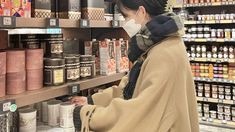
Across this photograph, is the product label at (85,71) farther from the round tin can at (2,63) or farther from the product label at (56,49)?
the round tin can at (2,63)

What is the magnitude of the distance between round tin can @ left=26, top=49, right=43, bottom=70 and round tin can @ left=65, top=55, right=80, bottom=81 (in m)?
0.21

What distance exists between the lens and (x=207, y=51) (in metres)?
5.30

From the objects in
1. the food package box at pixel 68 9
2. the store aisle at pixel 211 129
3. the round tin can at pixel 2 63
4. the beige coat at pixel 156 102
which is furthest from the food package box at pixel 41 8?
the store aisle at pixel 211 129

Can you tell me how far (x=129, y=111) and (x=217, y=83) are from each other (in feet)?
15.1

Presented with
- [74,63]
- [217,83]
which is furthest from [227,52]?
[74,63]

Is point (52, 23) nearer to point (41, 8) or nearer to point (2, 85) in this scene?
point (41, 8)

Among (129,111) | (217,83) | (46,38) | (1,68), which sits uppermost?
(46,38)

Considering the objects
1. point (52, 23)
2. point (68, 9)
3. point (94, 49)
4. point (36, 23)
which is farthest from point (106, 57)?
point (36, 23)

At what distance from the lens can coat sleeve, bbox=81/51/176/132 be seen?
4.22ft

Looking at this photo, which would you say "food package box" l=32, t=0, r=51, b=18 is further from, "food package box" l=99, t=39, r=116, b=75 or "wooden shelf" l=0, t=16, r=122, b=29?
"food package box" l=99, t=39, r=116, b=75

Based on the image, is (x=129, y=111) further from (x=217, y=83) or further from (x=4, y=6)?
(x=217, y=83)

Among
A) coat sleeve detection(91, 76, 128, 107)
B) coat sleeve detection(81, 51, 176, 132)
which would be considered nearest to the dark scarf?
coat sleeve detection(81, 51, 176, 132)

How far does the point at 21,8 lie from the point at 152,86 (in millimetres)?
825

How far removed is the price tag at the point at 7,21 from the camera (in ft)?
4.46
